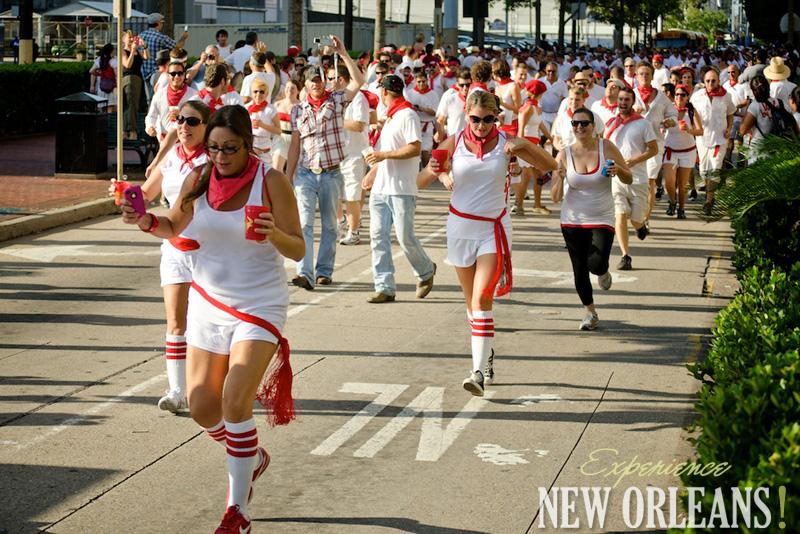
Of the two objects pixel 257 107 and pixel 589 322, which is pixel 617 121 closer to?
pixel 257 107

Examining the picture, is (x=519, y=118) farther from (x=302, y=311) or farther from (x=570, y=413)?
(x=570, y=413)

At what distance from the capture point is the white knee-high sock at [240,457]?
6.20 meters

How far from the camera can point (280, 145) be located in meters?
16.0

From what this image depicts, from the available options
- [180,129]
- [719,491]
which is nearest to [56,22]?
[180,129]

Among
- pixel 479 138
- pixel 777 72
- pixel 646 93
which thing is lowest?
pixel 479 138

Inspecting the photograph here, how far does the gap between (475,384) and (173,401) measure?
189 centimetres

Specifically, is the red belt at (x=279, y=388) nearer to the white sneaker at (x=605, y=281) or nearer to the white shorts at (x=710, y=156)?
the white sneaker at (x=605, y=281)

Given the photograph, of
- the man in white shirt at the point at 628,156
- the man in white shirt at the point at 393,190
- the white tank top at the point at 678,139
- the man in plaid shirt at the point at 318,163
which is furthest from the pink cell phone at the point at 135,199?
the white tank top at the point at 678,139

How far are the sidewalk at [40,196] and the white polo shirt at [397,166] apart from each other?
18.2ft

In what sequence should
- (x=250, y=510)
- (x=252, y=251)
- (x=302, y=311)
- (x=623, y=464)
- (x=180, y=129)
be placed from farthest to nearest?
(x=302, y=311) → (x=180, y=129) → (x=623, y=464) → (x=250, y=510) → (x=252, y=251)

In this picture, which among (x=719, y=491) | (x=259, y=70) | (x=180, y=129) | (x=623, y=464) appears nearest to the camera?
(x=719, y=491)

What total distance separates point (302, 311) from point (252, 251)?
19.3 ft

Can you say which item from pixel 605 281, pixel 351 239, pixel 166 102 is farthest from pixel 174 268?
pixel 166 102

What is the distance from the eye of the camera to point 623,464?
7.56 m
